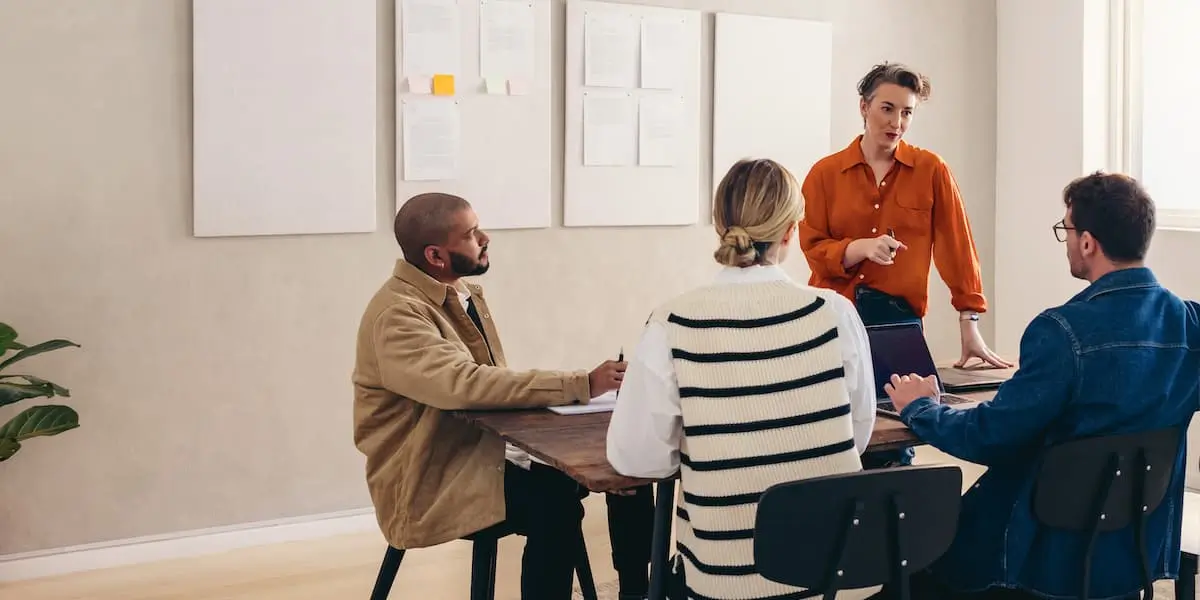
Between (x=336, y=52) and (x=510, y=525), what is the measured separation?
6.37ft

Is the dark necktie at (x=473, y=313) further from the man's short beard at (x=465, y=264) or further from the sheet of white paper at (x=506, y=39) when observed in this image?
the sheet of white paper at (x=506, y=39)

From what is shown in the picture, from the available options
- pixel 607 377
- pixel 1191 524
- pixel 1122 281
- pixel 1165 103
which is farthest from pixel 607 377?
pixel 1165 103

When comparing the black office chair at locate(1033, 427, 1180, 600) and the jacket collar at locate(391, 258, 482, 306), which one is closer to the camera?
the black office chair at locate(1033, 427, 1180, 600)

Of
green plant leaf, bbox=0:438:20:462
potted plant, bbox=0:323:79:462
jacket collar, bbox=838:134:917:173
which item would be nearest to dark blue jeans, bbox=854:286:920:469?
jacket collar, bbox=838:134:917:173

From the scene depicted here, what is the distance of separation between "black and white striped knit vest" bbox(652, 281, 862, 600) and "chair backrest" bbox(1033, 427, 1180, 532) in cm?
45

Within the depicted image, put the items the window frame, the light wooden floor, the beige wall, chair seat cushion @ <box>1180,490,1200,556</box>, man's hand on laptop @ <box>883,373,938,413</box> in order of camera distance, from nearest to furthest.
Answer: man's hand on laptop @ <box>883,373,938,413</box> → the light wooden floor → the beige wall → chair seat cushion @ <box>1180,490,1200,556</box> → the window frame

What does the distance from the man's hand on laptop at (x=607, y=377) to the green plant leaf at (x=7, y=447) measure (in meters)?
1.71

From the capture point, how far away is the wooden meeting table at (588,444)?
208 centimetres

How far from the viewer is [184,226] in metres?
3.80

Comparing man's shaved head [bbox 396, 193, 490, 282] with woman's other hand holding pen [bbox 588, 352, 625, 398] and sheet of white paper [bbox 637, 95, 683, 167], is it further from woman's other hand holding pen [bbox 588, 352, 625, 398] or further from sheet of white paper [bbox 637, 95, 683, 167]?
sheet of white paper [bbox 637, 95, 683, 167]

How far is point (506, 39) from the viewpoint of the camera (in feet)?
13.9

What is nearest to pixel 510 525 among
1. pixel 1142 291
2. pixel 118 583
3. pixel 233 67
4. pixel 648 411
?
pixel 648 411

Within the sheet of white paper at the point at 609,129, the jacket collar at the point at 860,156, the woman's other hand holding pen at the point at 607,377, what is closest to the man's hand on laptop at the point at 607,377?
the woman's other hand holding pen at the point at 607,377

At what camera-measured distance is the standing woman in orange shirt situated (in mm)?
3350
